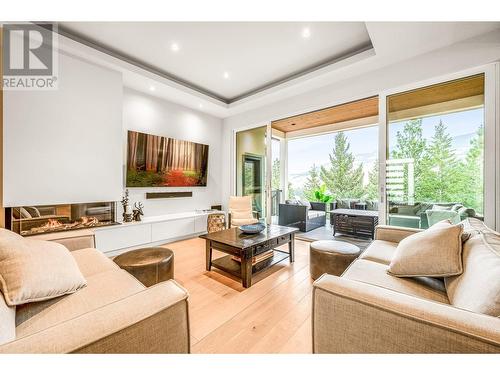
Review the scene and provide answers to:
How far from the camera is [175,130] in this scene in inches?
169

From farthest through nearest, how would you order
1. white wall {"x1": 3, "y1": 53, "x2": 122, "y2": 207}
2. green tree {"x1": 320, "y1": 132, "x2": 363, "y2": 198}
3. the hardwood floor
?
green tree {"x1": 320, "y1": 132, "x2": 363, "y2": 198} → white wall {"x1": 3, "y1": 53, "x2": 122, "y2": 207} → the hardwood floor

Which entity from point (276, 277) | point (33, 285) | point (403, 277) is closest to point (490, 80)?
point (403, 277)

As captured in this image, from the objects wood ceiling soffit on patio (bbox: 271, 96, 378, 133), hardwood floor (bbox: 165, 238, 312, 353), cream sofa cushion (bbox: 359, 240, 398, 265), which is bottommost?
hardwood floor (bbox: 165, 238, 312, 353)

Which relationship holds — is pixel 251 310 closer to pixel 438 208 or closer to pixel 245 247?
pixel 245 247

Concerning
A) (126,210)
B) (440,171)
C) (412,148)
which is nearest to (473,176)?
(440,171)

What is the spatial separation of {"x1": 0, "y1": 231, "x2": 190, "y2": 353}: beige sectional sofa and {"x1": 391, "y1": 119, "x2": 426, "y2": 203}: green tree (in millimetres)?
3178

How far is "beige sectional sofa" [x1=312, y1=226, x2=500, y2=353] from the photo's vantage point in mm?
710

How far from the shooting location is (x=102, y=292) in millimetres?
1323

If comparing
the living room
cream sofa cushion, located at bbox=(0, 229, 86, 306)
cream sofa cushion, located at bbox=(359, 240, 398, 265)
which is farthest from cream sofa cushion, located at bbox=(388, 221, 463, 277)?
cream sofa cushion, located at bbox=(0, 229, 86, 306)

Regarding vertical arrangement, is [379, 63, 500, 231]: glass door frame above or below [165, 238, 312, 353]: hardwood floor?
above

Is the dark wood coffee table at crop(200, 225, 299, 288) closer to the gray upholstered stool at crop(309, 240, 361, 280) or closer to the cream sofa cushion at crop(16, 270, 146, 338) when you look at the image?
the gray upholstered stool at crop(309, 240, 361, 280)

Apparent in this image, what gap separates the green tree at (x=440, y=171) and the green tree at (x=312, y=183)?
4560mm

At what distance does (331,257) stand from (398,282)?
82 centimetres
